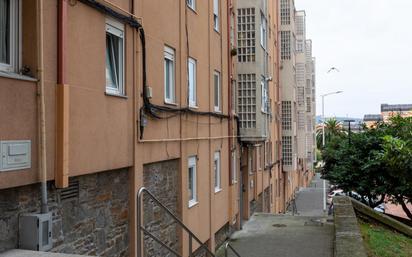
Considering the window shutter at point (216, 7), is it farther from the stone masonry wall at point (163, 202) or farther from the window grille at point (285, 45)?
the window grille at point (285, 45)

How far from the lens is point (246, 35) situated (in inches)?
769

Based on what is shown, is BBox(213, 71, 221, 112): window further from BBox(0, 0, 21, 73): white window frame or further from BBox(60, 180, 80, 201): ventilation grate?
BBox(0, 0, 21, 73): white window frame

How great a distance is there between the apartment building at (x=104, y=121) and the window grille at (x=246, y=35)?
527 cm

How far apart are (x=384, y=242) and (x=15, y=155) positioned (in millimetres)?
9053

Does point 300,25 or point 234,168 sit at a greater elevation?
point 300,25

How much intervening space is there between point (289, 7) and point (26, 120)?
3747 cm

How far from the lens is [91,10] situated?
7.14m

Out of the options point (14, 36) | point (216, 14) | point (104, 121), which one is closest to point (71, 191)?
point (104, 121)

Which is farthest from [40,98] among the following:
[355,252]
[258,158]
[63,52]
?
[258,158]

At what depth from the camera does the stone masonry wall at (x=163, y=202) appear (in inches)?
371

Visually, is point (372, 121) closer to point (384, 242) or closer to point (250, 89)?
point (250, 89)

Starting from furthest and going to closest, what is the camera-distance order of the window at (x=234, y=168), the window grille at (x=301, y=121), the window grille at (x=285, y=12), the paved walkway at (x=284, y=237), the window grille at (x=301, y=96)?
A: the window grille at (x=301, y=96) < the window grille at (x=301, y=121) < the window grille at (x=285, y=12) < the window at (x=234, y=168) < the paved walkway at (x=284, y=237)

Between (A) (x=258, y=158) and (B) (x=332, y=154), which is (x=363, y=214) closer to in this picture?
(A) (x=258, y=158)

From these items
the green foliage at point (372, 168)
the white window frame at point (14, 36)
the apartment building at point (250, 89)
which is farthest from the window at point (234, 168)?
the white window frame at point (14, 36)
